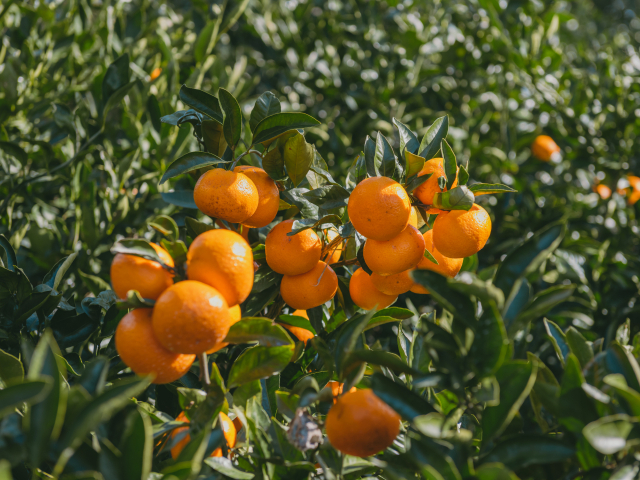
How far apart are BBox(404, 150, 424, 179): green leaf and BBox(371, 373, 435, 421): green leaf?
1.14 feet

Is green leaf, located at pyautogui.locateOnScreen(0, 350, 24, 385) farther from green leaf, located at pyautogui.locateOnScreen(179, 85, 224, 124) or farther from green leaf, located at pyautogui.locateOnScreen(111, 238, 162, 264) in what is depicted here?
green leaf, located at pyautogui.locateOnScreen(179, 85, 224, 124)

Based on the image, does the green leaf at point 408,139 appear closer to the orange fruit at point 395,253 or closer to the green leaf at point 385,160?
the green leaf at point 385,160

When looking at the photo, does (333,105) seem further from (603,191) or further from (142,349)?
(142,349)

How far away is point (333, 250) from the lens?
2.79ft

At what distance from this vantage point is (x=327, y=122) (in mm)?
1820

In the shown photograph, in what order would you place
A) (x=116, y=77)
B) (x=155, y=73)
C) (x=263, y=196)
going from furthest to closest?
(x=155, y=73) < (x=116, y=77) < (x=263, y=196)

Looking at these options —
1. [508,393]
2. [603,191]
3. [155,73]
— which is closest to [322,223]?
[508,393]

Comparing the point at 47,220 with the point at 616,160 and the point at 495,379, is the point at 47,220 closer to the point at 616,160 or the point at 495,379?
the point at 495,379

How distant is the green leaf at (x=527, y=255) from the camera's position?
0.56 metres

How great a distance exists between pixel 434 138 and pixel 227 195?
401 millimetres

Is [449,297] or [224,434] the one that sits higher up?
[449,297]

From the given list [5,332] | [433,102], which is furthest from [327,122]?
[5,332]

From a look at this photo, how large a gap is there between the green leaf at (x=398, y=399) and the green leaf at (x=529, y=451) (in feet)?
0.29

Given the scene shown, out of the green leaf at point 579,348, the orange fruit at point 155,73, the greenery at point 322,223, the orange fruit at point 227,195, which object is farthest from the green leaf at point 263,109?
the orange fruit at point 155,73
